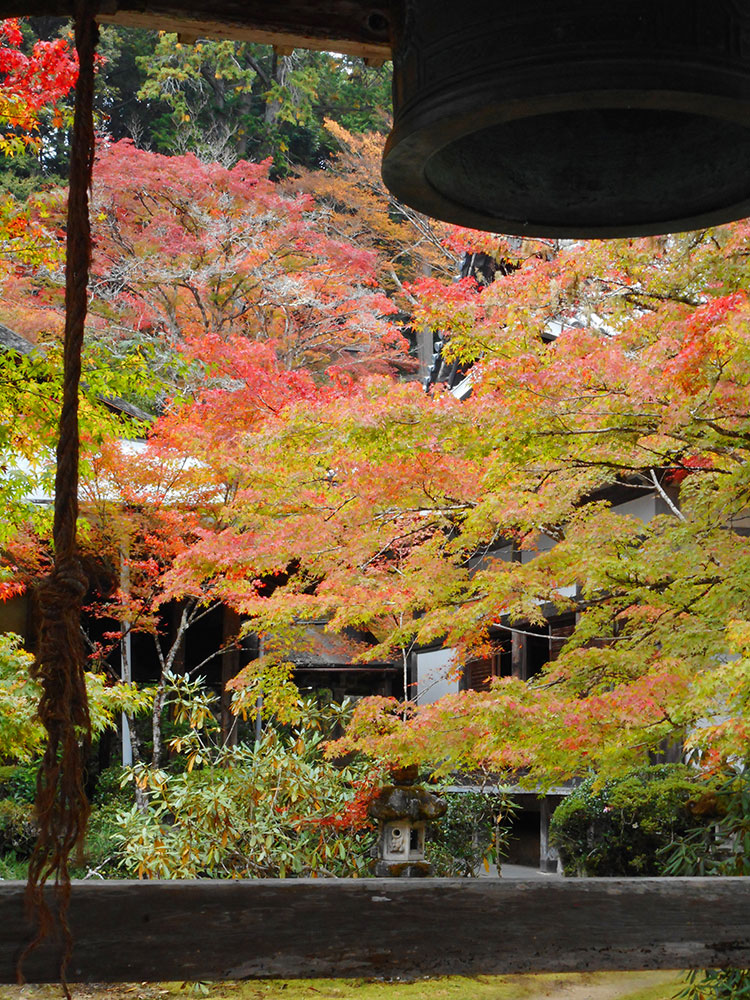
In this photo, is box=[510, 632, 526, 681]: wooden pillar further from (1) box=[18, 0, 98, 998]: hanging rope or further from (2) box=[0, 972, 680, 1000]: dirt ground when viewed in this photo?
(1) box=[18, 0, 98, 998]: hanging rope

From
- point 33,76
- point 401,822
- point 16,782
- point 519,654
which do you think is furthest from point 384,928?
point 519,654

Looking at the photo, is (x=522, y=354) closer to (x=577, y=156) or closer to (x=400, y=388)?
(x=400, y=388)

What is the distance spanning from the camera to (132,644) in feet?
47.6

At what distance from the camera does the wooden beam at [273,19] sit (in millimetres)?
1643

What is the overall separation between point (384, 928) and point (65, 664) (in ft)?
3.97

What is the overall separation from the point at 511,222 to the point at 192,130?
19242mm

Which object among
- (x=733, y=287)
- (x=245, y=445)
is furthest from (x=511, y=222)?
(x=245, y=445)

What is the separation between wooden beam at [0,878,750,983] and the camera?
1963 mm

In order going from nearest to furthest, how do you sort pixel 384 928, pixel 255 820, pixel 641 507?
pixel 384 928 < pixel 255 820 < pixel 641 507

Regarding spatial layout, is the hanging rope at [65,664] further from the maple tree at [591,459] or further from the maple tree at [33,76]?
the maple tree at [33,76]

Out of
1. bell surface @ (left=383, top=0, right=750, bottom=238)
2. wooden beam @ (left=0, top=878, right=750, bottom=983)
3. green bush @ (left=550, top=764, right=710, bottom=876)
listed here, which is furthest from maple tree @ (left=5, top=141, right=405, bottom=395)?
bell surface @ (left=383, top=0, right=750, bottom=238)

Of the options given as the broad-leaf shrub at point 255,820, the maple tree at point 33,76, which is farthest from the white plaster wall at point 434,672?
the maple tree at point 33,76

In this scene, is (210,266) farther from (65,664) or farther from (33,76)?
(65,664)

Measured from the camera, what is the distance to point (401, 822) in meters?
7.94
